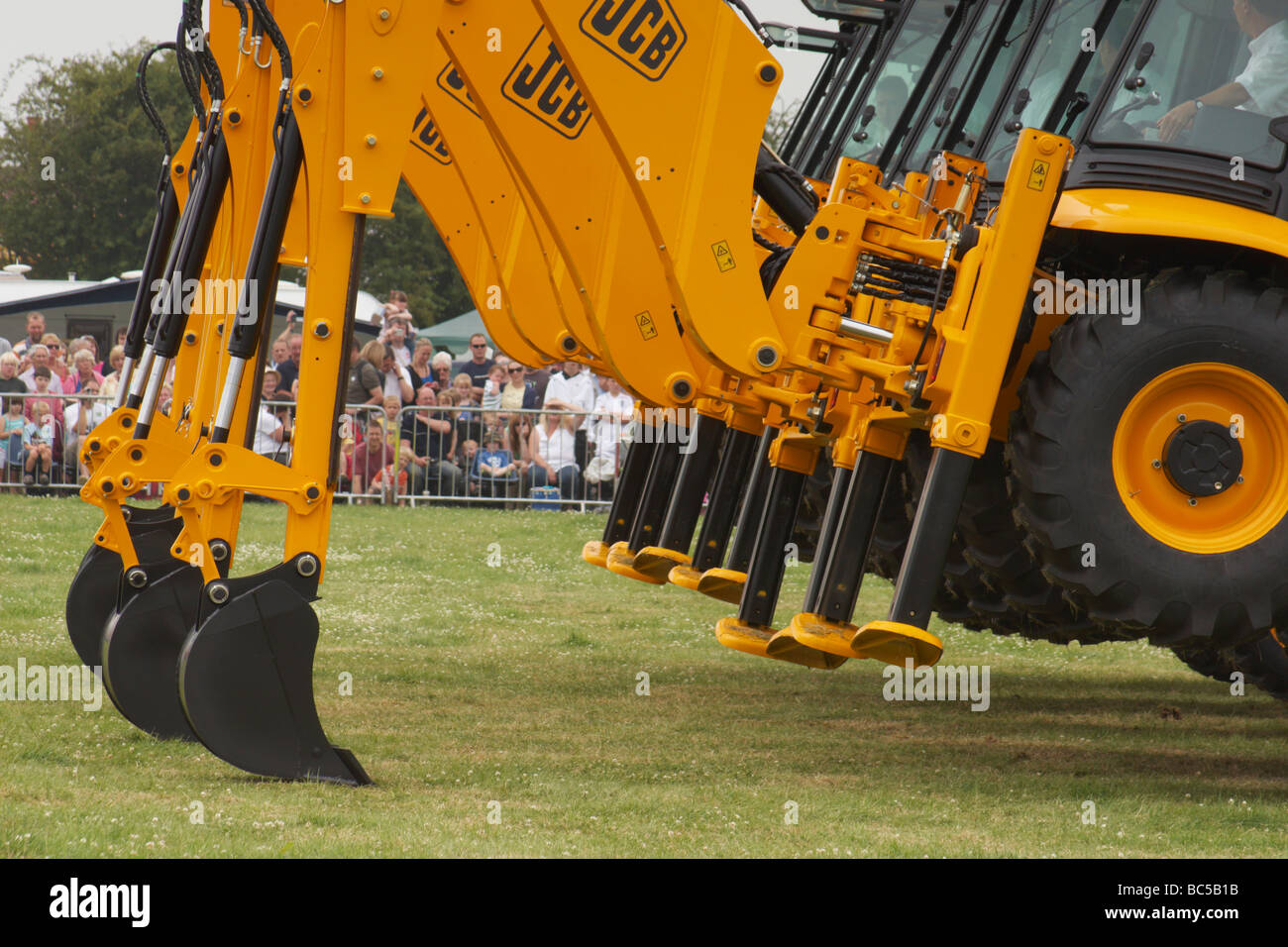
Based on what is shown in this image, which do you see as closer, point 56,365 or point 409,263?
point 56,365

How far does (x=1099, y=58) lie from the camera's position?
6.96 meters

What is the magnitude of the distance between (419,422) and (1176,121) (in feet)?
42.4

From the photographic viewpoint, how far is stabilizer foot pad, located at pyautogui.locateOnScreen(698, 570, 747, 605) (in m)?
8.00

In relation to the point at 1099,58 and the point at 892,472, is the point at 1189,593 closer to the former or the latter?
the point at 892,472

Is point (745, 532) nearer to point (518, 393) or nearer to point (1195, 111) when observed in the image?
point (1195, 111)

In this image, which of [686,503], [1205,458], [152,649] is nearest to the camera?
[1205,458]

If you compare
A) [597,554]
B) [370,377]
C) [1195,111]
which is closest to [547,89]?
[1195,111]

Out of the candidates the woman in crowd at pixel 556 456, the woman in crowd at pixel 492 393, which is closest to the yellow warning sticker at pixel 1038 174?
the woman in crowd at pixel 556 456

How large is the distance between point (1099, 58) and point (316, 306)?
341 centimetres

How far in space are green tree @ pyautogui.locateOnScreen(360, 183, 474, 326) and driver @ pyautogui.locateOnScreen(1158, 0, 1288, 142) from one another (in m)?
43.8

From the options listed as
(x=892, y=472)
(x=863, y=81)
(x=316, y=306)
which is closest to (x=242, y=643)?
(x=316, y=306)

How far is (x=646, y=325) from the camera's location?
7395 millimetres

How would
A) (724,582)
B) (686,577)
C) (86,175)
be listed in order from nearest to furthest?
(724,582)
(686,577)
(86,175)

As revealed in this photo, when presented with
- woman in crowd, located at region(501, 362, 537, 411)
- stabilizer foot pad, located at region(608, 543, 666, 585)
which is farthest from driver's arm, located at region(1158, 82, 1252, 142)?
woman in crowd, located at region(501, 362, 537, 411)
